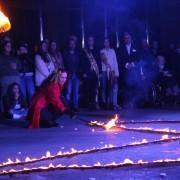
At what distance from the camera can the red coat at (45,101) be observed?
39.1 feet

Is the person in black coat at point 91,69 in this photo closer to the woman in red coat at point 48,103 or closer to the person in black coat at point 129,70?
the person in black coat at point 129,70

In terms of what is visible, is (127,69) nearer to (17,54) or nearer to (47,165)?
(17,54)

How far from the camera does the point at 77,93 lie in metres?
14.7

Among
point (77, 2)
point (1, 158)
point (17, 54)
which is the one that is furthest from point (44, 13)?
point (1, 158)

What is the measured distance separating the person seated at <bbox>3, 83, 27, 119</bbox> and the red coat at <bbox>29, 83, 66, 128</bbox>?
5.00ft

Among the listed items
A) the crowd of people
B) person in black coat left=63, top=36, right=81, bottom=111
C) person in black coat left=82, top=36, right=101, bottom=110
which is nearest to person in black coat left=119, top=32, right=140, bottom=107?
the crowd of people

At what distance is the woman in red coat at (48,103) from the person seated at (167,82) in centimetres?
460

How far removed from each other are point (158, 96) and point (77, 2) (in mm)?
4083

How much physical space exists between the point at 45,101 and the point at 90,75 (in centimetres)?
296

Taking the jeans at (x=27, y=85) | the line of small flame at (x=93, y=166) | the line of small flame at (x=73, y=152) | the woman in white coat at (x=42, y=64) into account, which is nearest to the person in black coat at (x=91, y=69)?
the woman in white coat at (x=42, y=64)

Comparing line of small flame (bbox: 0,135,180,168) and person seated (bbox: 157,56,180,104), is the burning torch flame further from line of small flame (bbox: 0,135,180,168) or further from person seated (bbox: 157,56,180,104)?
person seated (bbox: 157,56,180,104)

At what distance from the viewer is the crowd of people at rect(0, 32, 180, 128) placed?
13742 millimetres

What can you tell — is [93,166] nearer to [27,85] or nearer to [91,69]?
→ [27,85]

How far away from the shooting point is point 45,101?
12.2 metres
